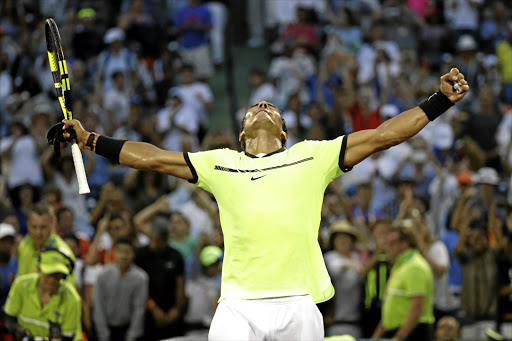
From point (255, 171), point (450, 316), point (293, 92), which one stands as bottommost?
point (450, 316)

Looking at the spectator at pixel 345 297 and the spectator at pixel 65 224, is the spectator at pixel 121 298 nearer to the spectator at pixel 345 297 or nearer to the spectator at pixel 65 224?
the spectator at pixel 65 224

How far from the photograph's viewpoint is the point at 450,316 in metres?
11.4

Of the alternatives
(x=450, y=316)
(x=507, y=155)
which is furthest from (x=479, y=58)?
(x=450, y=316)

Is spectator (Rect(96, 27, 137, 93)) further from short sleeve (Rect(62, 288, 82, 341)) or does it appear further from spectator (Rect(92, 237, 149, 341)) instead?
short sleeve (Rect(62, 288, 82, 341))

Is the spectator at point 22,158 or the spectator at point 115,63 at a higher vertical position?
the spectator at point 115,63

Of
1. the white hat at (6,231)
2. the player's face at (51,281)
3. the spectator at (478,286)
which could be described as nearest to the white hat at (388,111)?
the spectator at (478,286)

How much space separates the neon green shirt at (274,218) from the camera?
235 inches

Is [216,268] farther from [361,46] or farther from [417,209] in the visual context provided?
[361,46]

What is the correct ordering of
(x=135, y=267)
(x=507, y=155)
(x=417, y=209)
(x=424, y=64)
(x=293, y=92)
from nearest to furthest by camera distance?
(x=135, y=267), (x=417, y=209), (x=507, y=155), (x=293, y=92), (x=424, y=64)

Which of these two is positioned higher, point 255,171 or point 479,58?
point 479,58

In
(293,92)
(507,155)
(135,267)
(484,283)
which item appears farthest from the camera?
(293,92)

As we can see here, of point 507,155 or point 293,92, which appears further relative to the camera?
point 293,92

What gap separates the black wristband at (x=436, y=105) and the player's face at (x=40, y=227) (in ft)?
16.1

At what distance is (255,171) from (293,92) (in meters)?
10.5
